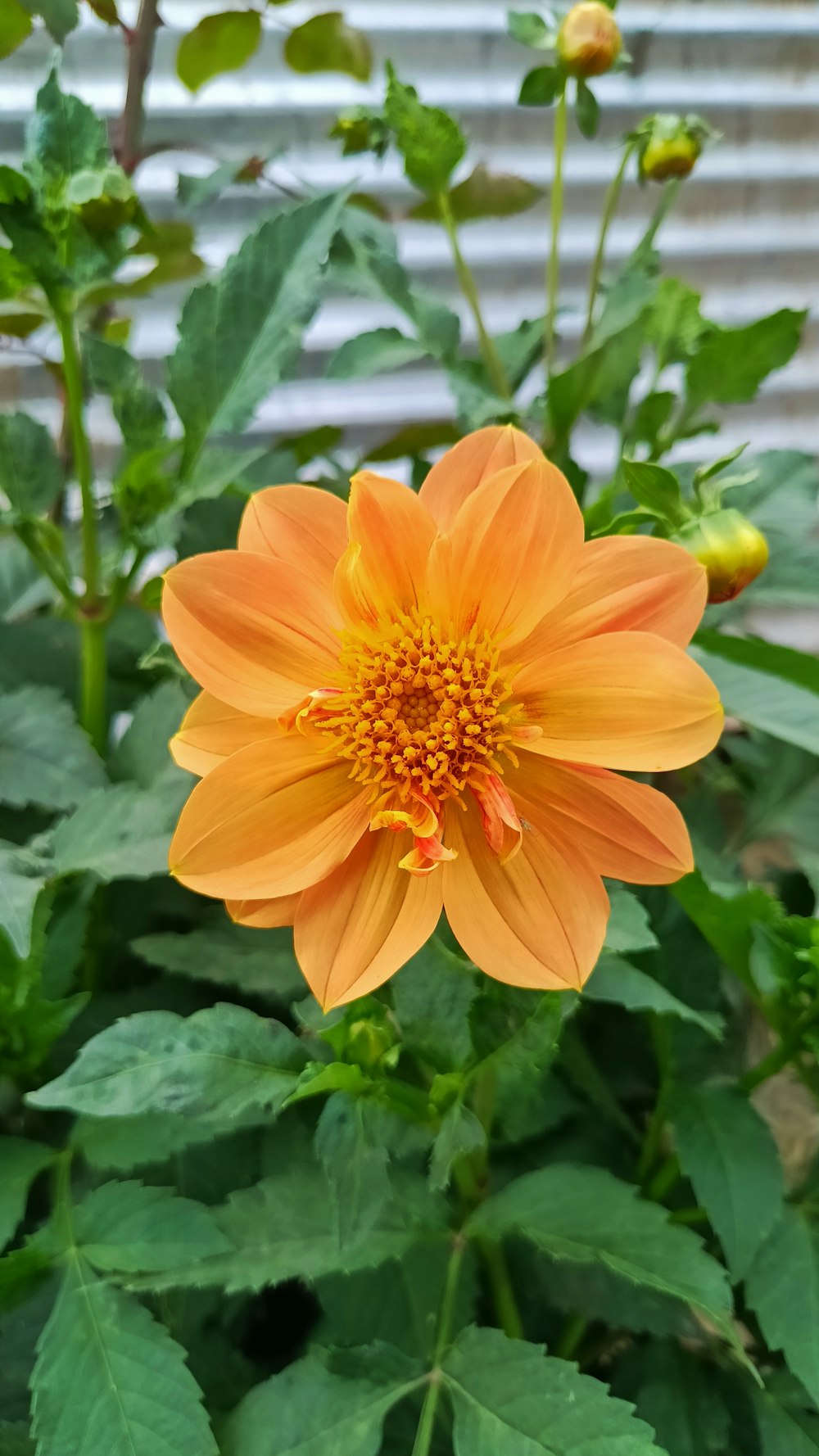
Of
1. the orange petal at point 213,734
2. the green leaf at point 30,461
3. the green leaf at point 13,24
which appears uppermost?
the green leaf at point 13,24

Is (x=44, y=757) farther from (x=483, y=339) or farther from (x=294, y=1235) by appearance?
(x=483, y=339)

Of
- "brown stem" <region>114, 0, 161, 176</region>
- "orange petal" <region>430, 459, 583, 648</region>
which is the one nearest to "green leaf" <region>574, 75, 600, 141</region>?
"brown stem" <region>114, 0, 161, 176</region>

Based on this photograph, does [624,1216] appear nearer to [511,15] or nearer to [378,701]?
[378,701]

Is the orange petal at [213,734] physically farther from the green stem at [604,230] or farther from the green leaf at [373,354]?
the green stem at [604,230]

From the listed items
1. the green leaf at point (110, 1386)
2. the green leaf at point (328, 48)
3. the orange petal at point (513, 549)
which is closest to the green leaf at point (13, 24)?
the green leaf at point (328, 48)

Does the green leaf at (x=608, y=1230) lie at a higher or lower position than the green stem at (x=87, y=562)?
lower

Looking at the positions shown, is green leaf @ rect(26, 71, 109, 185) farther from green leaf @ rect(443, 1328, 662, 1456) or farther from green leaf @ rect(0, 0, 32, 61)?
green leaf @ rect(443, 1328, 662, 1456)

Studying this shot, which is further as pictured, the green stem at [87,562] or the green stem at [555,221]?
the green stem at [555,221]
